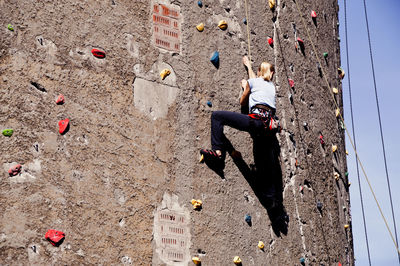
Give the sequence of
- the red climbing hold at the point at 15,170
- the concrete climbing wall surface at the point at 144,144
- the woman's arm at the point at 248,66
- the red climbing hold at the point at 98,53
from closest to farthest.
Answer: the red climbing hold at the point at 15,170 → the concrete climbing wall surface at the point at 144,144 → the red climbing hold at the point at 98,53 → the woman's arm at the point at 248,66

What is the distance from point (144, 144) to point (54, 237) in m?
1.00

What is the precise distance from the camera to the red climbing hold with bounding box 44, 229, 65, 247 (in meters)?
4.46

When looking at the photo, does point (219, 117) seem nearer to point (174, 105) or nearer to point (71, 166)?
point (174, 105)

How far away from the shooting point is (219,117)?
17.6ft

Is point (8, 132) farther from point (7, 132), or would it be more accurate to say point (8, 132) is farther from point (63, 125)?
point (63, 125)

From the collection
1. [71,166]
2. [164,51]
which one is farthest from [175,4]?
[71,166]

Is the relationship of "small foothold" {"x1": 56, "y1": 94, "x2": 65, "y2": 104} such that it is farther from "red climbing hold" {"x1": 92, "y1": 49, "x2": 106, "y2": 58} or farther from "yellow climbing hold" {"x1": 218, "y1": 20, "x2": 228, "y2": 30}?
"yellow climbing hold" {"x1": 218, "y1": 20, "x2": 228, "y2": 30}

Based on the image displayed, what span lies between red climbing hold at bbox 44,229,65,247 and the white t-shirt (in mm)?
1906

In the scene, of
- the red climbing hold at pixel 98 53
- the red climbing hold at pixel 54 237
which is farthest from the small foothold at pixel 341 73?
the red climbing hold at pixel 54 237

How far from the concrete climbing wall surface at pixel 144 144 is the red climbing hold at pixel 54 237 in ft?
0.11

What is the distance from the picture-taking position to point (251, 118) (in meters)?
5.41

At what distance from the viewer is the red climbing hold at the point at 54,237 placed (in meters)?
4.46

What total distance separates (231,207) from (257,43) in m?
1.54

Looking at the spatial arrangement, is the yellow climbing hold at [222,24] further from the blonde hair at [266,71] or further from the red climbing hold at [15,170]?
the red climbing hold at [15,170]
